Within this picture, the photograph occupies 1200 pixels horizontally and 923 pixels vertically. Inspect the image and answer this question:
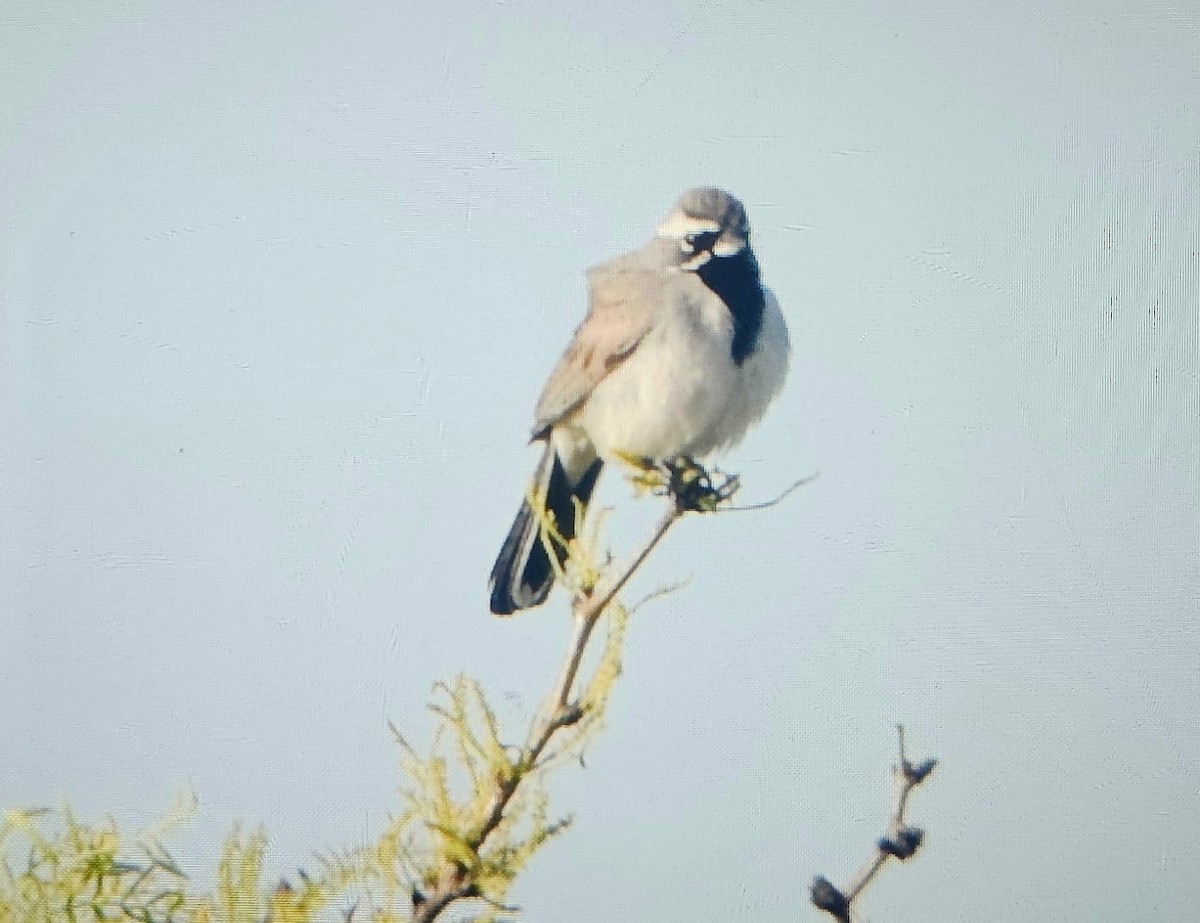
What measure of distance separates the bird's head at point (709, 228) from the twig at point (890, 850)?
4.64 feet

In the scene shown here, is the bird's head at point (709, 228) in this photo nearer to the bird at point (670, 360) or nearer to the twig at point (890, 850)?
the bird at point (670, 360)

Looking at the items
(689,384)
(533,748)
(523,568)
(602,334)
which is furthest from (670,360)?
(533,748)

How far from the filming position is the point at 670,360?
2.78m

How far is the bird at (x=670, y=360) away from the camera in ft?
9.12

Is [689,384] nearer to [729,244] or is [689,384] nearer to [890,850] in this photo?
[729,244]

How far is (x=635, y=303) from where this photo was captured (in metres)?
2.88

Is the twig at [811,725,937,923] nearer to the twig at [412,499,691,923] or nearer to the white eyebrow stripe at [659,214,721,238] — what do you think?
the twig at [412,499,691,923]

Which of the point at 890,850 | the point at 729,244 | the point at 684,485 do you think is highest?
the point at 729,244

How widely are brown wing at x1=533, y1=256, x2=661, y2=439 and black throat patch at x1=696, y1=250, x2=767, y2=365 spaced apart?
106mm

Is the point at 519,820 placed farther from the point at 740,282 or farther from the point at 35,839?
the point at 740,282

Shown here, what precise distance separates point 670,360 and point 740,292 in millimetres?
190

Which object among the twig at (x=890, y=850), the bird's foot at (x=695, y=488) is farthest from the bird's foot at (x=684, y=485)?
the twig at (x=890, y=850)

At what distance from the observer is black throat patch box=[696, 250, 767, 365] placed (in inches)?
110

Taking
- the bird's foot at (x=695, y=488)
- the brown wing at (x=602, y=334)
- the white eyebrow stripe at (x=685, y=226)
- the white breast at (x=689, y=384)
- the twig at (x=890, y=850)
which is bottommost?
the twig at (x=890, y=850)
